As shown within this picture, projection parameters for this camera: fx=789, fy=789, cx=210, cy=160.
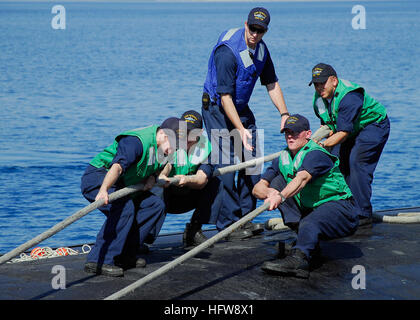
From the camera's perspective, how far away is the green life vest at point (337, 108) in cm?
931

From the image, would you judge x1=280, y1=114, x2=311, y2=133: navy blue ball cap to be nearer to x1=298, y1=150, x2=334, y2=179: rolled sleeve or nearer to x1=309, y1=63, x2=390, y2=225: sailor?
x1=298, y1=150, x2=334, y2=179: rolled sleeve

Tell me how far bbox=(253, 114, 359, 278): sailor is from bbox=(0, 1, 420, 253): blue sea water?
924 cm

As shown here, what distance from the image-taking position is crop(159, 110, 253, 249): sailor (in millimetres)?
8336

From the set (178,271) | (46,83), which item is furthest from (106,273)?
(46,83)

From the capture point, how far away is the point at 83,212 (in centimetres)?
713

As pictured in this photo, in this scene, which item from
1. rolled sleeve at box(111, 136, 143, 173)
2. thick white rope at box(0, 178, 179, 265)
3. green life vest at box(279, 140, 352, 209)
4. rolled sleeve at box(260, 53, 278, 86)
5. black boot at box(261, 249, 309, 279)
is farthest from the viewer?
rolled sleeve at box(260, 53, 278, 86)

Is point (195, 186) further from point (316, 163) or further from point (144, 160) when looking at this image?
point (316, 163)

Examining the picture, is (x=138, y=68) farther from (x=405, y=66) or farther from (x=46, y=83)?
(x=405, y=66)

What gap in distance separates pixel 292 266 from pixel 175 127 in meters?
1.79

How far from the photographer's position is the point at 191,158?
845 cm

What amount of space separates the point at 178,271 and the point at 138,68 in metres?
42.6

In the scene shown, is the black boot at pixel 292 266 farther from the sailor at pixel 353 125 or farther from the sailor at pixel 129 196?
the sailor at pixel 353 125

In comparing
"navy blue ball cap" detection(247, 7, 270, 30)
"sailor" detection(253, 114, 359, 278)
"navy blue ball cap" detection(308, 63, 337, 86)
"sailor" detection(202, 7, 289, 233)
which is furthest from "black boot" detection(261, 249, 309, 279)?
"navy blue ball cap" detection(247, 7, 270, 30)

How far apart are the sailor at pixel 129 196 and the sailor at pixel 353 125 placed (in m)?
2.09
